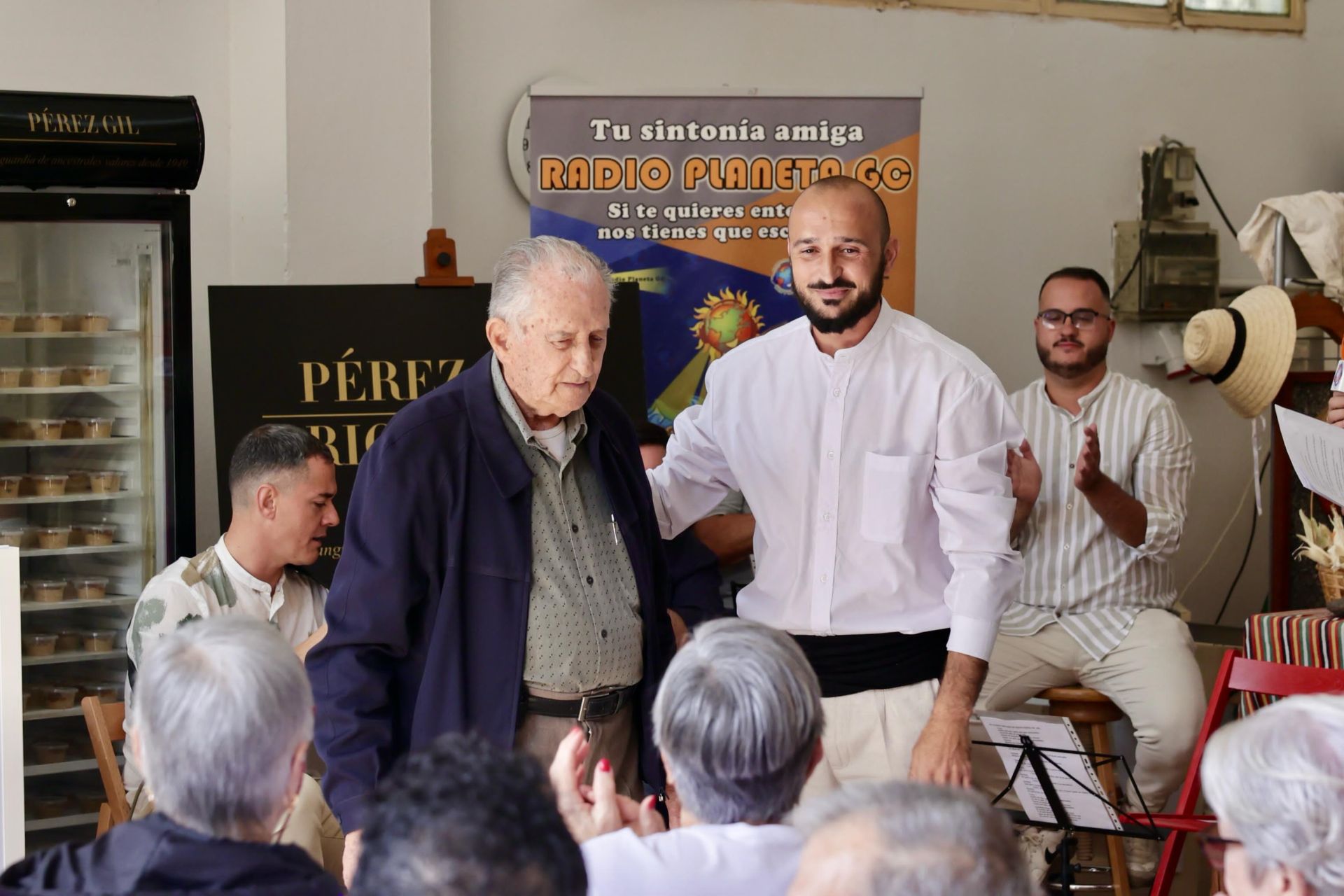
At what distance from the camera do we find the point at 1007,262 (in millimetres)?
5535

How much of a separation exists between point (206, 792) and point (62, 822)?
292 cm

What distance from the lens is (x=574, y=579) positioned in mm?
2402

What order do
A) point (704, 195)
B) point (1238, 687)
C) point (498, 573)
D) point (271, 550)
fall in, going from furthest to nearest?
point (704, 195) → point (271, 550) → point (1238, 687) → point (498, 573)

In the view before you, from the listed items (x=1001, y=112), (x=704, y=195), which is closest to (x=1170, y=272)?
(x=1001, y=112)

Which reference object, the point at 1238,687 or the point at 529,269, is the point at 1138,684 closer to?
the point at 1238,687

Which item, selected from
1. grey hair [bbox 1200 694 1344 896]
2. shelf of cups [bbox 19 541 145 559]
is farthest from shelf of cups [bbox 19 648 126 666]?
grey hair [bbox 1200 694 1344 896]

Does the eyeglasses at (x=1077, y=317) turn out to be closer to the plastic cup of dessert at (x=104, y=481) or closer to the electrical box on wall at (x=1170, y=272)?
the electrical box on wall at (x=1170, y=272)

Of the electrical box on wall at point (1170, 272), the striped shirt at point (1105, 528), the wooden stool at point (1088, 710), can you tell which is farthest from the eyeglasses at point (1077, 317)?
the electrical box on wall at point (1170, 272)

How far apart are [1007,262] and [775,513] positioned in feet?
9.98

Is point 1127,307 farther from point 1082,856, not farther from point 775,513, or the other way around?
point 775,513

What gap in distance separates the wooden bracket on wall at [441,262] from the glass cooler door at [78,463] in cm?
72

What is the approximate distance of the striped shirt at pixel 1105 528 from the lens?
4133 millimetres

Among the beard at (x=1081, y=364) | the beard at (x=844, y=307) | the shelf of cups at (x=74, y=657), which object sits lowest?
the shelf of cups at (x=74, y=657)

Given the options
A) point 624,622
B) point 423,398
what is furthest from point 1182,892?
point 423,398
